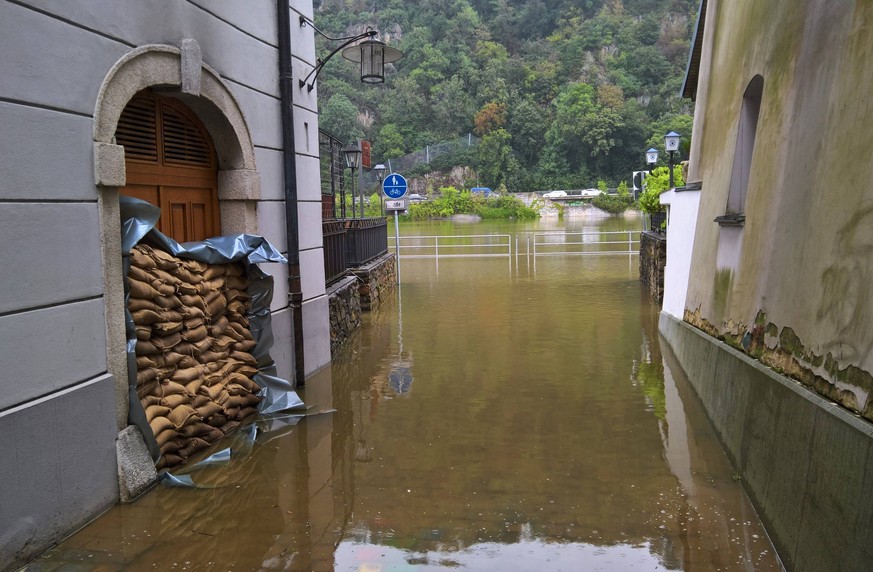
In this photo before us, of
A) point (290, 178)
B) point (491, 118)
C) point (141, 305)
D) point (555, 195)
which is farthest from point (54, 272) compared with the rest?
point (491, 118)

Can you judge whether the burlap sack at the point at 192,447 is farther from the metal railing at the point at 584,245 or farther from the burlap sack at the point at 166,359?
the metal railing at the point at 584,245

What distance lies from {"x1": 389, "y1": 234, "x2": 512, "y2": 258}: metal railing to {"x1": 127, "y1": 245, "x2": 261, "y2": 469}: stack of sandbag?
9811 mm

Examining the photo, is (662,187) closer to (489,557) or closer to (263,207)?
(263,207)

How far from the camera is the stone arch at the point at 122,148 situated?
4141 millimetres

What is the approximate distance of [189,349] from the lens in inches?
198

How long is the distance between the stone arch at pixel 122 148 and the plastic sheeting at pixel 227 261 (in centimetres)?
9

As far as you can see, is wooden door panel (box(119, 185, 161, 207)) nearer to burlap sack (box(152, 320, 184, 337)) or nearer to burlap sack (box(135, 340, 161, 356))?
burlap sack (box(152, 320, 184, 337))

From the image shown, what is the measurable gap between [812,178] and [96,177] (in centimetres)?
402

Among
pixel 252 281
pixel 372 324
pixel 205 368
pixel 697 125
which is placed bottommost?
pixel 372 324

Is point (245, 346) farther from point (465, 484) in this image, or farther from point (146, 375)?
→ point (465, 484)

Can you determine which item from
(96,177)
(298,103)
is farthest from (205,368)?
(298,103)

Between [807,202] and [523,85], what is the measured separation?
→ 81.7 m

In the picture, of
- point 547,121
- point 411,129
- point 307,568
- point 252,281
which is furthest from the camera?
point 411,129

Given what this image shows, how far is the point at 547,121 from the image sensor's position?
7681 centimetres
